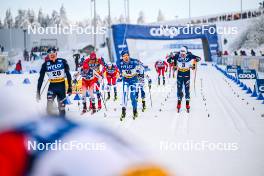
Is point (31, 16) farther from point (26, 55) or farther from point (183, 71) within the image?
point (183, 71)

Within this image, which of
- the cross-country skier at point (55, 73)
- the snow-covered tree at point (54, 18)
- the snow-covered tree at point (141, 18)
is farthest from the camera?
the snow-covered tree at point (141, 18)

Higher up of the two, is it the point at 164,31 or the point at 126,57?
the point at 164,31

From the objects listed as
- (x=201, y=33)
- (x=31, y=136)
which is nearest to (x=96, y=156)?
(x=31, y=136)

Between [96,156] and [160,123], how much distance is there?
7334 millimetres

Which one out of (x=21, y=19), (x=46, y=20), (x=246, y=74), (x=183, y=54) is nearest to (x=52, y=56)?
(x=183, y=54)

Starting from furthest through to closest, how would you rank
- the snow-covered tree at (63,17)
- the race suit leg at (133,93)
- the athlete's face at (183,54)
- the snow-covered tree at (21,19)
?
1. the snow-covered tree at (63,17)
2. the snow-covered tree at (21,19)
3. the athlete's face at (183,54)
4. the race suit leg at (133,93)

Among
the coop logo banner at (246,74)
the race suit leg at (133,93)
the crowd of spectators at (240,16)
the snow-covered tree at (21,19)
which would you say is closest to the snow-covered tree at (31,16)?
the snow-covered tree at (21,19)

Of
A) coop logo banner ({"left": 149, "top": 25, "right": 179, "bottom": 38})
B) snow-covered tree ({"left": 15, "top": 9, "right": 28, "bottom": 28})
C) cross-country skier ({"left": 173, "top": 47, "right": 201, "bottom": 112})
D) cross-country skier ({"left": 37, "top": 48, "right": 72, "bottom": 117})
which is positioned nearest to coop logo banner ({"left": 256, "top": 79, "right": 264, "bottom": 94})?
cross-country skier ({"left": 173, "top": 47, "right": 201, "bottom": 112})

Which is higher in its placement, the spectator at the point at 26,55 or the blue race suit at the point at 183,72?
the spectator at the point at 26,55

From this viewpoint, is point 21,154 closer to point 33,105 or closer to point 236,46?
point 33,105

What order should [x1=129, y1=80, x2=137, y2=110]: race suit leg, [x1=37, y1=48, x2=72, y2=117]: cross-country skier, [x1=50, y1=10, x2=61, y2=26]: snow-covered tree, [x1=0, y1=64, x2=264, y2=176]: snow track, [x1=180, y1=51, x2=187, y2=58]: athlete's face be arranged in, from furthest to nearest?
[x1=50, y1=10, x2=61, y2=26]: snow-covered tree, [x1=180, y1=51, x2=187, y2=58]: athlete's face, [x1=129, y1=80, x2=137, y2=110]: race suit leg, [x1=37, y1=48, x2=72, y2=117]: cross-country skier, [x1=0, y1=64, x2=264, y2=176]: snow track

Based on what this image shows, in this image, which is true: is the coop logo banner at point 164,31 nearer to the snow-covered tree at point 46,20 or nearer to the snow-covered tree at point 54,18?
the snow-covered tree at point 54,18

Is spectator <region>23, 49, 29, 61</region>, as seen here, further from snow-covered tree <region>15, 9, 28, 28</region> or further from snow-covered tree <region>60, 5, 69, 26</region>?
snow-covered tree <region>60, 5, 69, 26</region>

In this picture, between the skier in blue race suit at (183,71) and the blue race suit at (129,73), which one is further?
the skier in blue race suit at (183,71)
